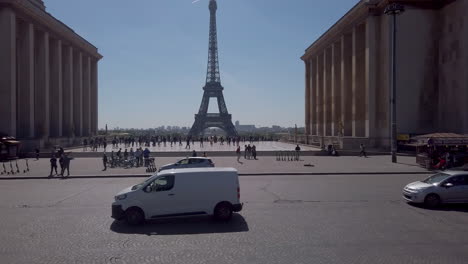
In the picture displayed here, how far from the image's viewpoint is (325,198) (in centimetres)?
1525

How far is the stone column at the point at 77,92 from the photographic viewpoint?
6481 cm

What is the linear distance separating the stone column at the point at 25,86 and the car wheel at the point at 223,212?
1612 inches

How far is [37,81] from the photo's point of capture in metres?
50.3

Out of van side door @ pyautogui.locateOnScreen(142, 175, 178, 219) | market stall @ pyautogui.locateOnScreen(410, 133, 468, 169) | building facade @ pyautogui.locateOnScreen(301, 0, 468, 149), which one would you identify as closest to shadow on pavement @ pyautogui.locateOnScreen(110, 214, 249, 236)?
van side door @ pyautogui.locateOnScreen(142, 175, 178, 219)

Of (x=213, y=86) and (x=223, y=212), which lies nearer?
(x=223, y=212)

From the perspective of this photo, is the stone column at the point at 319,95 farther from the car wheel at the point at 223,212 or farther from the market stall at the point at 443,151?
the car wheel at the point at 223,212

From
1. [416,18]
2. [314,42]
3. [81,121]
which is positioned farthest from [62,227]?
[314,42]

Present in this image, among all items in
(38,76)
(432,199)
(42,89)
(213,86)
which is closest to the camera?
(432,199)

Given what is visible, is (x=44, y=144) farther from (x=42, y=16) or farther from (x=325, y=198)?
(x=325, y=198)

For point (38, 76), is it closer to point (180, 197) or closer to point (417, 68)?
point (417, 68)

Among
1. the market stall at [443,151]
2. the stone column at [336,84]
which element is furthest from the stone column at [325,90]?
the market stall at [443,151]

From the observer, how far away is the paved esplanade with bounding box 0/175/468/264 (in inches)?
317

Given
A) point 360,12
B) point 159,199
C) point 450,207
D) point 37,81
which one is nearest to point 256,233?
point 159,199

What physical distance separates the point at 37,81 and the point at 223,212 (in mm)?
46245
